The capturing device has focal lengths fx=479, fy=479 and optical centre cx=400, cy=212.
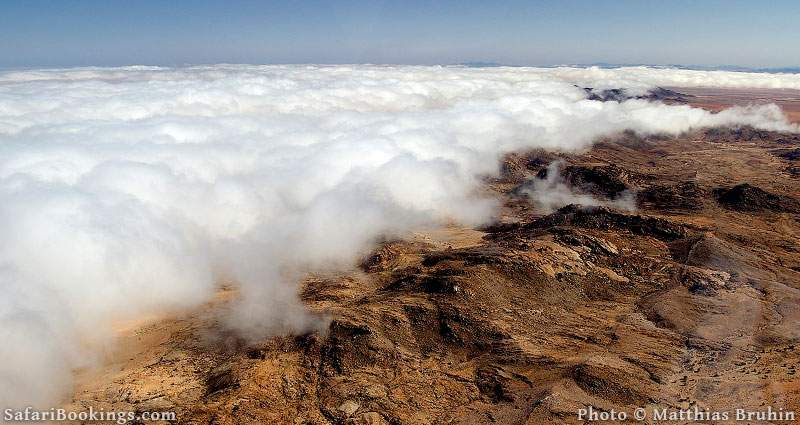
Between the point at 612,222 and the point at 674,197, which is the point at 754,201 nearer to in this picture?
the point at 674,197

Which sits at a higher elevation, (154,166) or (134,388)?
(154,166)

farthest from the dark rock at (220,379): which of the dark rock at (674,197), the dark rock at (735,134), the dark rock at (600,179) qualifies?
the dark rock at (735,134)

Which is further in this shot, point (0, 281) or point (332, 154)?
point (332, 154)

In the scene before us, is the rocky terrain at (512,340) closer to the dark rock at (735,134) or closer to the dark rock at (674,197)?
the dark rock at (674,197)

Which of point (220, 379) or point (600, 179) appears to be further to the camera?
point (600, 179)

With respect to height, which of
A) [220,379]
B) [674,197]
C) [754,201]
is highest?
[754,201]

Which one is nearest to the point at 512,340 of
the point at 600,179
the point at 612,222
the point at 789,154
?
the point at 612,222

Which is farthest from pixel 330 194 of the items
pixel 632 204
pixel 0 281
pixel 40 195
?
pixel 632 204

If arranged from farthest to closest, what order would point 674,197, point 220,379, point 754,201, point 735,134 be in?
point 735,134 < point 674,197 < point 754,201 < point 220,379

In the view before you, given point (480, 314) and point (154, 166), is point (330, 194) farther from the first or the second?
point (480, 314)
